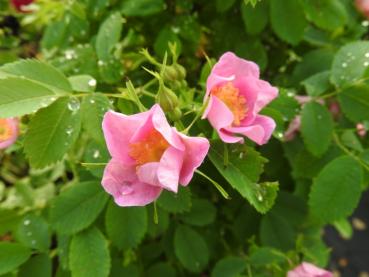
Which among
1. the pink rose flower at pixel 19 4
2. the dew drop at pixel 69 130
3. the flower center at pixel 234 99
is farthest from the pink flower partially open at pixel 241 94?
the pink rose flower at pixel 19 4

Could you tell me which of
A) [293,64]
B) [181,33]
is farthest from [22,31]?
[293,64]

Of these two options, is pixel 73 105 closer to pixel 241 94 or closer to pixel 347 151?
pixel 241 94

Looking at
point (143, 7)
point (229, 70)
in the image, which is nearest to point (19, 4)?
point (143, 7)

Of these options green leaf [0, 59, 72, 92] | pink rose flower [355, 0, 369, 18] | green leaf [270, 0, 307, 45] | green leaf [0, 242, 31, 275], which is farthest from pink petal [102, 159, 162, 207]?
pink rose flower [355, 0, 369, 18]

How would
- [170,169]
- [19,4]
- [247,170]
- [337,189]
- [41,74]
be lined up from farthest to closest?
[19,4]
[337,189]
[41,74]
[247,170]
[170,169]

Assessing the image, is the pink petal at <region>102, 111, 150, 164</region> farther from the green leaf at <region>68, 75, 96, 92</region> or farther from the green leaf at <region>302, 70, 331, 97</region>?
the green leaf at <region>302, 70, 331, 97</region>

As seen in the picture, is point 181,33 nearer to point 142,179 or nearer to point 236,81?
point 236,81
